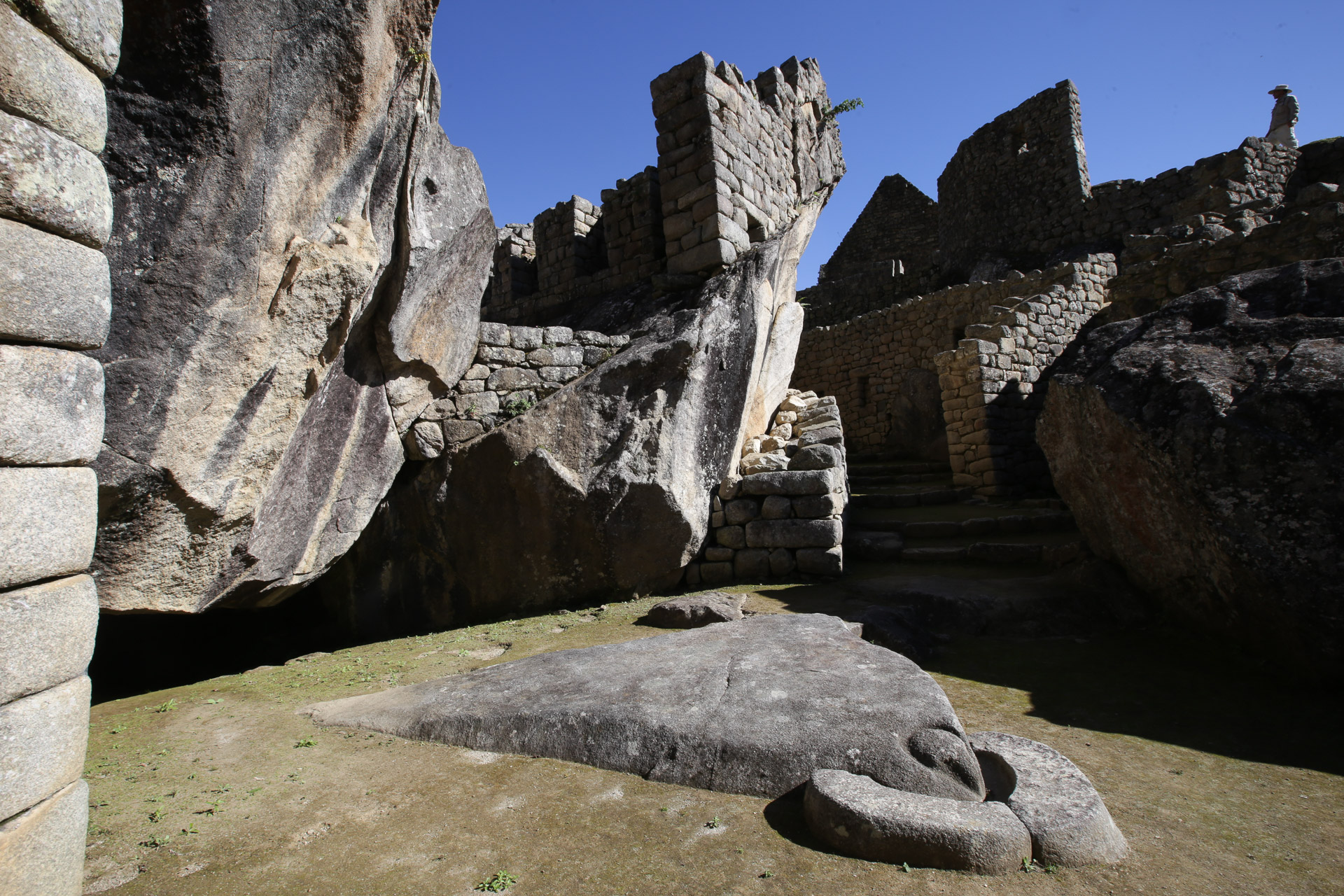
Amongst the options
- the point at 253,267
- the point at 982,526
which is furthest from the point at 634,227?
the point at 253,267

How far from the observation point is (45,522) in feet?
6.67

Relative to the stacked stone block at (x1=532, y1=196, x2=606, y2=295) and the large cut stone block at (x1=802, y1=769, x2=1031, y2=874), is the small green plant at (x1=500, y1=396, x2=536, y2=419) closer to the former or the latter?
the stacked stone block at (x1=532, y1=196, x2=606, y2=295)

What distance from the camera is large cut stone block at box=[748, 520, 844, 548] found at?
250 inches

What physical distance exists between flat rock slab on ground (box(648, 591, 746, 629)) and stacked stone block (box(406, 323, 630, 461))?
7.22 feet

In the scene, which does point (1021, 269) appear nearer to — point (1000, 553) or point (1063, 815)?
point (1000, 553)

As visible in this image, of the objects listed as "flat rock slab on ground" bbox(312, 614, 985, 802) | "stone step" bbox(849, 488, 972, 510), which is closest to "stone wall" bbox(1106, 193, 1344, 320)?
"stone step" bbox(849, 488, 972, 510)

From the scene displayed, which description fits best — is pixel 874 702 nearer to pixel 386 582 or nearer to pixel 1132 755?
pixel 1132 755

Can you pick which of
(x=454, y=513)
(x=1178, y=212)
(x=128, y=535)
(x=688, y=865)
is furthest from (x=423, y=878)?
(x=1178, y=212)

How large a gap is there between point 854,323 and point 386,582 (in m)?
11.4

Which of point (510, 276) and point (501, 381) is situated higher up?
point (510, 276)

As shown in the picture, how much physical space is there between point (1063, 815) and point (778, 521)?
4.34 m

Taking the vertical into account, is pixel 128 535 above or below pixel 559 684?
above

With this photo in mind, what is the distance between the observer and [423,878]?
2166 millimetres

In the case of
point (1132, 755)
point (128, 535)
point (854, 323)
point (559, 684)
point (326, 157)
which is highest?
point (854, 323)
